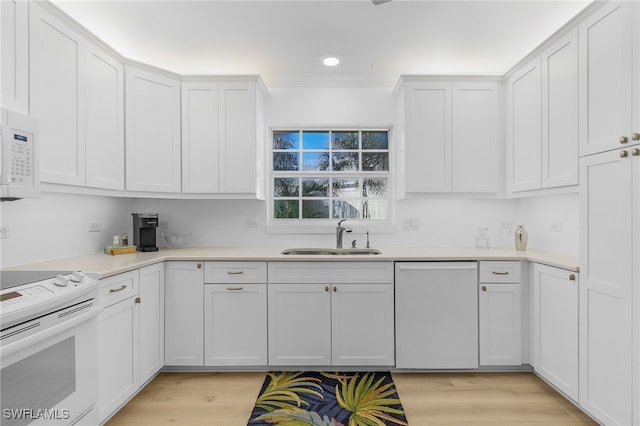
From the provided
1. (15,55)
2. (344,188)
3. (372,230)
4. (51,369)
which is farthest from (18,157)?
(372,230)

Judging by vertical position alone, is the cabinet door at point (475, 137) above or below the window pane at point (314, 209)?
above

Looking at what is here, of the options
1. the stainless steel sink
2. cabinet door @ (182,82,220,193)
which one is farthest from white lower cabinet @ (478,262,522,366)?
cabinet door @ (182,82,220,193)

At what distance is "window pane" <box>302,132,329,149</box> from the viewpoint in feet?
11.5

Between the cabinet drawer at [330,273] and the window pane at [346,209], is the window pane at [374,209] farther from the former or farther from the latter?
the cabinet drawer at [330,273]

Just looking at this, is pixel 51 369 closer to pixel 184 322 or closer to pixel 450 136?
pixel 184 322

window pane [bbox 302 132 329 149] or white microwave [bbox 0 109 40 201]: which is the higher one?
window pane [bbox 302 132 329 149]

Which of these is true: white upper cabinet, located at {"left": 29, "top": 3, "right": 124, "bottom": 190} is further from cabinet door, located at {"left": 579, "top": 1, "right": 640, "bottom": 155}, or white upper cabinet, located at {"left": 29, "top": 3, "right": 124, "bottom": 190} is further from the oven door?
cabinet door, located at {"left": 579, "top": 1, "right": 640, "bottom": 155}

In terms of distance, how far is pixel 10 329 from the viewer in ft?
4.11

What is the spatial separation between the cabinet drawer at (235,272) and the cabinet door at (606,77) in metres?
2.38

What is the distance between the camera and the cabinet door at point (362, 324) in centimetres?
261

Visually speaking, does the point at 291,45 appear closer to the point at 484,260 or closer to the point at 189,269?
the point at 189,269

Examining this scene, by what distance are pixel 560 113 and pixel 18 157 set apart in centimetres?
338

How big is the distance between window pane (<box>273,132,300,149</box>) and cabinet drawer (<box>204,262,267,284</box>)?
1.43 m

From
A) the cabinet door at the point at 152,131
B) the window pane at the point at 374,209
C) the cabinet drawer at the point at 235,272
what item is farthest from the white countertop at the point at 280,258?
the window pane at the point at 374,209
